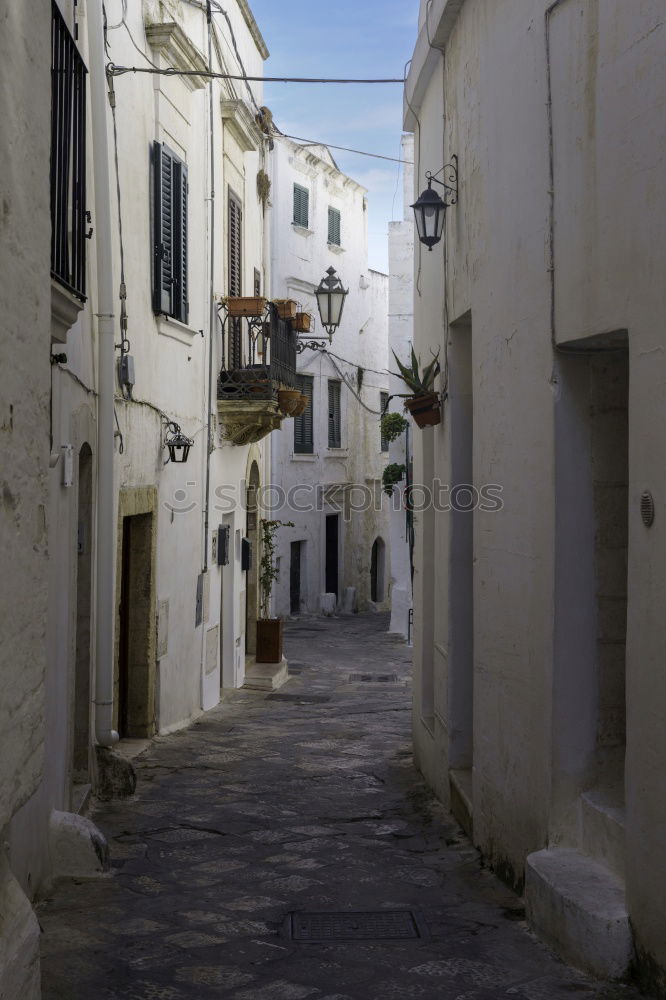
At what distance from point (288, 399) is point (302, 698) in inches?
159

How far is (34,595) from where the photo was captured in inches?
140

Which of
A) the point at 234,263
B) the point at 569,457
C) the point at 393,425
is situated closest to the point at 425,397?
the point at 569,457

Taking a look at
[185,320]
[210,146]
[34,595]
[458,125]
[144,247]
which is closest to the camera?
[34,595]

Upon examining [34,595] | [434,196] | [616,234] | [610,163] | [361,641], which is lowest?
[361,641]

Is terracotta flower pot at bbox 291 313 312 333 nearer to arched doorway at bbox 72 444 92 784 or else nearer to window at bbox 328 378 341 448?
arched doorway at bbox 72 444 92 784

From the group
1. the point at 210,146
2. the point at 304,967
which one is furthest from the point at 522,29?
the point at 210,146

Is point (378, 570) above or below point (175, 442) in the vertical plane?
below

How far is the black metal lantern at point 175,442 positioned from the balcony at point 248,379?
2.87 metres

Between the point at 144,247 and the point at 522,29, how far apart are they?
5.23 meters

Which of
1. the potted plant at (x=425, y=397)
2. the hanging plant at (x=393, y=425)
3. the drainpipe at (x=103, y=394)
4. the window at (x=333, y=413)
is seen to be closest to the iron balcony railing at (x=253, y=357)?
the potted plant at (x=425, y=397)

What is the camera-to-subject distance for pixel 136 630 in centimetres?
1059

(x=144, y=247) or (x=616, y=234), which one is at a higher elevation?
(x=144, y=247)

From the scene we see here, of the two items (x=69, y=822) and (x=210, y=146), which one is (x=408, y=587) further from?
(x=69, y=822)

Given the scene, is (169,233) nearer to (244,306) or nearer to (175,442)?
(175,442)
